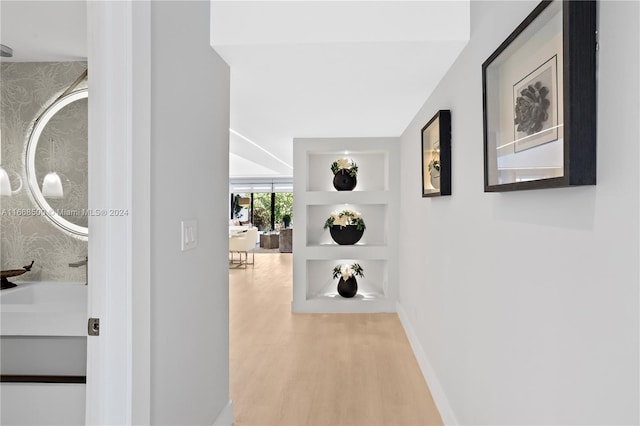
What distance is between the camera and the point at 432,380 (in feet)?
8.79

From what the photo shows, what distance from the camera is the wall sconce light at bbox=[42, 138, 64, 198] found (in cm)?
233

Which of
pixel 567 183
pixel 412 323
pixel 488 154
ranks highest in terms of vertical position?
pixel 488 154

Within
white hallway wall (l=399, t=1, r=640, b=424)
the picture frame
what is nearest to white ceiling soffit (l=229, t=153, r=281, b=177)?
white hallway wall (l=399, t=1, r=640, b=424)

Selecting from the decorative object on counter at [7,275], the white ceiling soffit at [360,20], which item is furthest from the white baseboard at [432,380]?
the decorative object on counter at [7,275]

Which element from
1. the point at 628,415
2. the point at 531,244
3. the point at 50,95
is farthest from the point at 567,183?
the point at 50,95

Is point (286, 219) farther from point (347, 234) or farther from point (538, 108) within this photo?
point (538, 108)

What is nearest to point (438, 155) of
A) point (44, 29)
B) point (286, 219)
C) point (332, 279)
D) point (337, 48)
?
point (337, 48)

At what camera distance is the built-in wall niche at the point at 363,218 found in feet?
16.9

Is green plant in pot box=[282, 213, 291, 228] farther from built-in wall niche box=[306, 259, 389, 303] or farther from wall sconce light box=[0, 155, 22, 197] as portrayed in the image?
wall sconce light box=[0, 155, 22, 197]

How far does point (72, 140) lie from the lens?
2.37 m

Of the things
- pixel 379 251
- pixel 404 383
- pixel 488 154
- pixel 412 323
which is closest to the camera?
pixel 488 154

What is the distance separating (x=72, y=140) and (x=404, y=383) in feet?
8.84

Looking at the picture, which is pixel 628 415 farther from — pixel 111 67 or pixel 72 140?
pixel 72 140

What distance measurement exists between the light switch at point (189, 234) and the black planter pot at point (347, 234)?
121 inches
